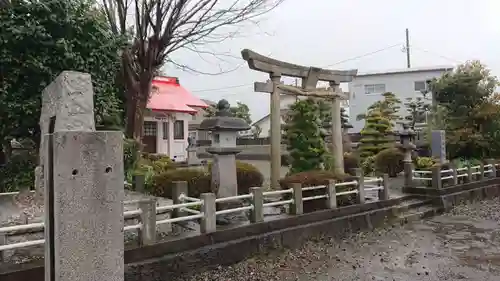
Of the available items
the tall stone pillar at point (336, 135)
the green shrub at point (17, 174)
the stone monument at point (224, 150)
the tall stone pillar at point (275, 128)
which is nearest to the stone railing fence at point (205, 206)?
the stone monument at point (224, 150)

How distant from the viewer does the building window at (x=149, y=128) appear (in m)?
21.5

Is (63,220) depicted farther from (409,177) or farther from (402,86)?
(402,86)

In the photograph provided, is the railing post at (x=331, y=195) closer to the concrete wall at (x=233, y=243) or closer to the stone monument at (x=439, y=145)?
the concrete wall at (x=233, y=243)

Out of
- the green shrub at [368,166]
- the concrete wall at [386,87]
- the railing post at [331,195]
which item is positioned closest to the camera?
the railing post at [331,195]

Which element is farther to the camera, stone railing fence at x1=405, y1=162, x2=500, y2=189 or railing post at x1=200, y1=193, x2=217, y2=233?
stone railing fence at x1=405, y1=162, x2=500, y2=189

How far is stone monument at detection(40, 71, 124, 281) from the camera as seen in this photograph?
8.89 ft

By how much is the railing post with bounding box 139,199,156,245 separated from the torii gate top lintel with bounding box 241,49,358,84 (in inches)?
258

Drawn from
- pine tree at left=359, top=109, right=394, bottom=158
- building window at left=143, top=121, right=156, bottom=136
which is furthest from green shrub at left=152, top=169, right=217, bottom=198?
pine tree at left=359, top=109, right=394, bottom=158

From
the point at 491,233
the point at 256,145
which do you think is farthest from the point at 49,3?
the point at 256,145

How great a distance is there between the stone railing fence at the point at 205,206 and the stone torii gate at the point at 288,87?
248 centimetres

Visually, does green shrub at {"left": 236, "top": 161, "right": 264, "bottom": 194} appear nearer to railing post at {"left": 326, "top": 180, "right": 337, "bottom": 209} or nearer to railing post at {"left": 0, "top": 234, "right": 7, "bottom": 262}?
railing post at {"left": 326, "top": 180, "right": 337, "bottom": 209}

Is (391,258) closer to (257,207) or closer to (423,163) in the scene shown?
(257,207)

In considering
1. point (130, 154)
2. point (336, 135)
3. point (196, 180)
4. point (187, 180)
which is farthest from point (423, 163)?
point (130, 154)

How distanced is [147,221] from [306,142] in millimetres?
6850
